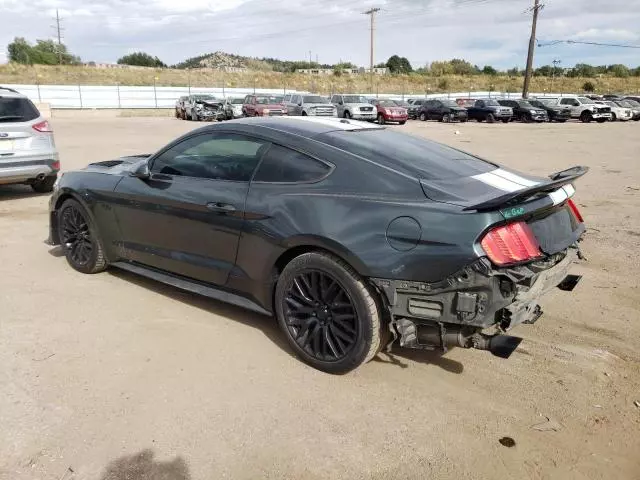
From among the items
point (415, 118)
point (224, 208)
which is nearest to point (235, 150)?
point (224, 208)

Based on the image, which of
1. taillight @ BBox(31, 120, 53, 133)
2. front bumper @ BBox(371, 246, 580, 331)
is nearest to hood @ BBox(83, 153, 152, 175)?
front bumper @ BBox(371, 246, 580, 331)

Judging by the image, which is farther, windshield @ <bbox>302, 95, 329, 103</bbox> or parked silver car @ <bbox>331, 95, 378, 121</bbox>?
parked silver car @ <bbox>331, 95, 378, 121</bbox>

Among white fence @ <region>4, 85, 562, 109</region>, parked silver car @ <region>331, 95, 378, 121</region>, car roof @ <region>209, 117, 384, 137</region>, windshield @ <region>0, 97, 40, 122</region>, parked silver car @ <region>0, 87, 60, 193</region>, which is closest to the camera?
car roof @ <region>209, 117, 384, 137</region>

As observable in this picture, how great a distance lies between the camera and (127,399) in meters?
3.21

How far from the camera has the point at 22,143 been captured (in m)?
8.36

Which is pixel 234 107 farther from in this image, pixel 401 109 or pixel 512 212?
pixel 512 212

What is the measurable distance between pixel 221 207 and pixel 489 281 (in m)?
1.92

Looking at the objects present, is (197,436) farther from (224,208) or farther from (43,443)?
(224,208)

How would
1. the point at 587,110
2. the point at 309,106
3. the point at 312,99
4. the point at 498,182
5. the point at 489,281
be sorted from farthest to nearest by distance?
the point at 587,110 → the point at 312,99 → the point at 309,106 → the point at 498,182 → the point at 489,281

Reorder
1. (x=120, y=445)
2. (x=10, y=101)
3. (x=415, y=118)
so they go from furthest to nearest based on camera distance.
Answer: (x=415, y=118), (x=10, y=101), (x=120, y=445)

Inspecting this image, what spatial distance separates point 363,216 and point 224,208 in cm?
112

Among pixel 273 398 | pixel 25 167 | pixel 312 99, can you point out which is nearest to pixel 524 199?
pixel 273 398

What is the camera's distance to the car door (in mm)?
3920

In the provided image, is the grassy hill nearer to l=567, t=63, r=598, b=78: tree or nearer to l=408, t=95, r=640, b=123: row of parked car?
l=567, t=63, r=598, b=78: tree
